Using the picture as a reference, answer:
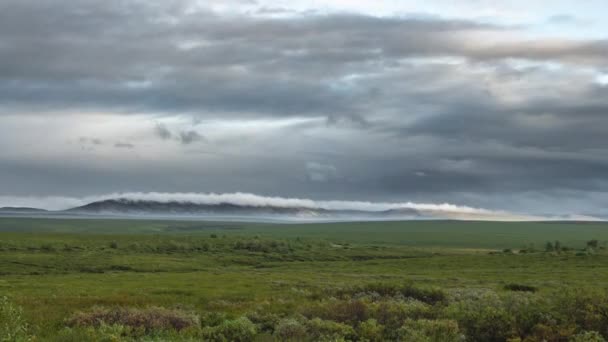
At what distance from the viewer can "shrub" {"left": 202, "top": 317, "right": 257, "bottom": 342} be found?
19.7 metres

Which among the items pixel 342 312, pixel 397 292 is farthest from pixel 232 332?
pixel 397 292

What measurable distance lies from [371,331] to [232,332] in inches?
163

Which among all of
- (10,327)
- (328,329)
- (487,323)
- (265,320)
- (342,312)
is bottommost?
(265,320)

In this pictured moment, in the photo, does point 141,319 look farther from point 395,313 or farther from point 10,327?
point 395,313

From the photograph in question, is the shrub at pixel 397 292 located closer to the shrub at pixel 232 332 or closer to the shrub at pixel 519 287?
the shrub at pixel 232 332

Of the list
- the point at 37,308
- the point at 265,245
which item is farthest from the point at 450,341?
the point at 265,245

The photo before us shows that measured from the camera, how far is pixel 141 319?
2273 centimetres

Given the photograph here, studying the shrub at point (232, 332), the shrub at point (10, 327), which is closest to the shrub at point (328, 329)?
the shrub at point (232, 332)

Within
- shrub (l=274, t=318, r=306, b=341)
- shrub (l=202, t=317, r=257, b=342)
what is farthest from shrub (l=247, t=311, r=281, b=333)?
shrub (l=274, t=318, r=306, b=341)

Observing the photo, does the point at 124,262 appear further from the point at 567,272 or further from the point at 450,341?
the point at 450,341

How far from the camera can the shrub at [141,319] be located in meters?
22.2

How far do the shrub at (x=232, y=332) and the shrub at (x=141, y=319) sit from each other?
1648 millimetres

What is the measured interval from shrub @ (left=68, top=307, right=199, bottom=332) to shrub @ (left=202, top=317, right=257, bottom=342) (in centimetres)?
165

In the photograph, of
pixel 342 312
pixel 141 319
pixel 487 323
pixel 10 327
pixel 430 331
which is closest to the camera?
pixel 10 327
